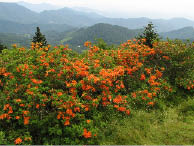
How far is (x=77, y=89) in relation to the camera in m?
6.46

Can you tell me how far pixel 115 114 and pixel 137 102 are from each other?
1352 millimetres

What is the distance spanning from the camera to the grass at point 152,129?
5.26 m

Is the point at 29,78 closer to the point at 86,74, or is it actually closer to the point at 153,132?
the point at 86,74

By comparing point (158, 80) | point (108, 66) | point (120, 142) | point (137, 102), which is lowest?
point (120, 142)

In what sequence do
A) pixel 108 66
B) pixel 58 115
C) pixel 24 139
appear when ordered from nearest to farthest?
1. pixel 24 139
2. pixel 58 115
3. pixel 108 66

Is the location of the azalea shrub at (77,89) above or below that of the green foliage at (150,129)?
above

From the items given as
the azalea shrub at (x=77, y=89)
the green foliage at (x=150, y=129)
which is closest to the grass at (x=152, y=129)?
the green foliage at (x=150, y=129)

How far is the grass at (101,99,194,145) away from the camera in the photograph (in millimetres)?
5258

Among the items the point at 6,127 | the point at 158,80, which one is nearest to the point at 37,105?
the point at 6,127

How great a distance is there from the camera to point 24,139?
4.82m

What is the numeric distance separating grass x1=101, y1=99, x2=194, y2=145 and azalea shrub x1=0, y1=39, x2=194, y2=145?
388 mm

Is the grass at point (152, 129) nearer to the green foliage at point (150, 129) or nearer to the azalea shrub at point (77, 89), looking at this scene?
the green foliage at point (150, 129)

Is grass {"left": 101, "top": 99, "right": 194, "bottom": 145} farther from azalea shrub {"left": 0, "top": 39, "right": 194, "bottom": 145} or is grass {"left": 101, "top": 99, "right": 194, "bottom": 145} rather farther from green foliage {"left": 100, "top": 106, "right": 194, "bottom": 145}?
azalea shrub {"left": 0, "top": 39, "right": 194, "bottom": 145}

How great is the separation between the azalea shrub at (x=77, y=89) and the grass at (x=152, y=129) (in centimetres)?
39
